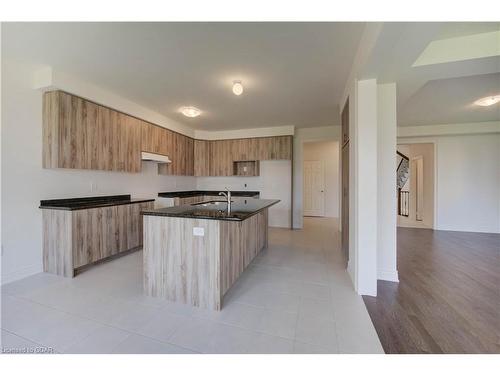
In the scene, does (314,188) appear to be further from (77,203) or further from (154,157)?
(77,203)

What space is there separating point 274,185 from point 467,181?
15.5ft

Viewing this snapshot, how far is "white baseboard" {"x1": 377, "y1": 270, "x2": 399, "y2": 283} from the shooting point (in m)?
2.55

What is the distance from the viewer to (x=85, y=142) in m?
2.96

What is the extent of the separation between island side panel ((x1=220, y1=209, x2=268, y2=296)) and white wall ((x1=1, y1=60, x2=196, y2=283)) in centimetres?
258

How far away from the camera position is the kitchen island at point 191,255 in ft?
6.28

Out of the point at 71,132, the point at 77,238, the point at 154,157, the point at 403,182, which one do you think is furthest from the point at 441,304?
the point at 403,182

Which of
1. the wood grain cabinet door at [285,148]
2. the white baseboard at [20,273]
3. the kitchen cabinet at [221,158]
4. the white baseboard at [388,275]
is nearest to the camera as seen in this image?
the white baseboard at [20,273]

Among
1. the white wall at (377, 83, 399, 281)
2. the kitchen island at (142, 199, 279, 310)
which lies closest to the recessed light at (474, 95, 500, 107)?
the white wall at (377, 83, 399, 281)

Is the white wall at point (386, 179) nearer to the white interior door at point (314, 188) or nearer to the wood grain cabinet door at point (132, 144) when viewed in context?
the wood grain cabinet door at point (132, 144)

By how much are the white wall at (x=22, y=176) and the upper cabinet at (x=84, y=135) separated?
0.40ft

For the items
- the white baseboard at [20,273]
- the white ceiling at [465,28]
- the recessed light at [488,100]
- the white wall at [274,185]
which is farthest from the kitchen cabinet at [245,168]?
the recessed light at [488,100]

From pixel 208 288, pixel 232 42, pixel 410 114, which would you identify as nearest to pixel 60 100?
pixel 232 42

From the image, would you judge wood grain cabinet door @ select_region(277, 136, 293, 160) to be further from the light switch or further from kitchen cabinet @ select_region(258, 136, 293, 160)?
the light switch
